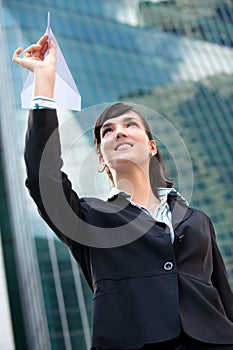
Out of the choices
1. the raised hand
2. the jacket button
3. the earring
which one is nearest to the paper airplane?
the raised hand

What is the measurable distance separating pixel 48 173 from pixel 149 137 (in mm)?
584

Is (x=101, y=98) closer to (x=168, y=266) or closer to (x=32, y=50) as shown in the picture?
(x=32, y=50)

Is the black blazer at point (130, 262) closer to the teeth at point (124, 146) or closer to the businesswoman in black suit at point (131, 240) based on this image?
the businesswoman in black suit at point (131, 240)

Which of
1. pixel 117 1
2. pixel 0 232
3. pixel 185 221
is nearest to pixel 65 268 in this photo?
pixel 0 232

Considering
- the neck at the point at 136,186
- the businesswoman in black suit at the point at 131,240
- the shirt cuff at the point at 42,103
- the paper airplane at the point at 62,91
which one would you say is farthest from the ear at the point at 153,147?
the shirt cuff at the point at 42,103

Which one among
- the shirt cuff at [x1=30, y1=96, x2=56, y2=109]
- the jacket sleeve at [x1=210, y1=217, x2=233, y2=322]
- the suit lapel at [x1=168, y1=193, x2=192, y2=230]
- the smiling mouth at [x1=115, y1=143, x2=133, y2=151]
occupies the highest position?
the shirt cuff at [x1=30, y1=96, x2=56, y2=109]

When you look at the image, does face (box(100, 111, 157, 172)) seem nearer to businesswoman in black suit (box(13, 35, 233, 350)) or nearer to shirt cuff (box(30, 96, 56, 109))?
businesswoman in black suit (box(13, 35, 233, 350))

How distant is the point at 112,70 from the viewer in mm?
37188

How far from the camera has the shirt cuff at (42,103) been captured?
226cm

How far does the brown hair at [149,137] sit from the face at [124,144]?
0.12ft

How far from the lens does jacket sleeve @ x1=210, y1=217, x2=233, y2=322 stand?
2414 mm

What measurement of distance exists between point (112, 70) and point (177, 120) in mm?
4957

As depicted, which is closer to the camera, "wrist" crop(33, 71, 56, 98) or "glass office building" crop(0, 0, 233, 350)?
"wrist" crop(33, 71, 56, 98)

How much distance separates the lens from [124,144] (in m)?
2.45
